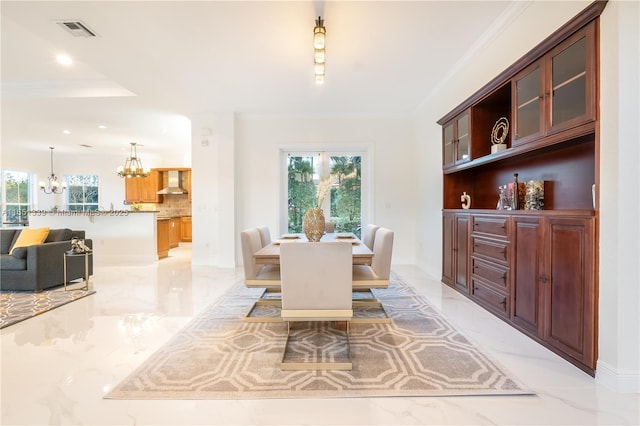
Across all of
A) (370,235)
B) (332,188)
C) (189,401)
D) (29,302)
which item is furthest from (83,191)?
(189,401)

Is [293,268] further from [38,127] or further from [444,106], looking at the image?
Answer: [38,127]

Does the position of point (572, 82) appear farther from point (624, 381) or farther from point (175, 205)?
point (175, 205)

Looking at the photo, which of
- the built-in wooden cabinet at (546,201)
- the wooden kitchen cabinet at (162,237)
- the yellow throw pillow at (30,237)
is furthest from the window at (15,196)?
the built-in wooden cabinet at (546,201)

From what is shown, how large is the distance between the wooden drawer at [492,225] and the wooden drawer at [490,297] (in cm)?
53

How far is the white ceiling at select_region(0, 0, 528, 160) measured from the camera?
2732 mm

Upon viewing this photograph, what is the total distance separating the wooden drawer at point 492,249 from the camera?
2.78 metres

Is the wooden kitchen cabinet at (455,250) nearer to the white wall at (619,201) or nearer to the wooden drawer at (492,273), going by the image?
the wooden drawer at (492,273)

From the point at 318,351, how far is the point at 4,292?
4340mm

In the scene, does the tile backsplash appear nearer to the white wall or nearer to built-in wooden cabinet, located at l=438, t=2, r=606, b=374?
built-in wooden cabinet, located at l=438, t=2, r=606, b=374

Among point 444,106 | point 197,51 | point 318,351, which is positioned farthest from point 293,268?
point 444,106

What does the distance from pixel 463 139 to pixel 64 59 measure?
16.5 feet

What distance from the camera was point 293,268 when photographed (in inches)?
85.3

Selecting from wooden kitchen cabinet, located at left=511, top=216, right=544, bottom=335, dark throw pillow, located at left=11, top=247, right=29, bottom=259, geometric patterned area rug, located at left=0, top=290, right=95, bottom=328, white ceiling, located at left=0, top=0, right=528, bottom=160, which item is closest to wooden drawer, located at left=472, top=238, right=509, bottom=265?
wooden kitchen cabinet, located at left=511, top=216, right=544, bottom=335

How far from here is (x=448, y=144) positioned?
409cm
